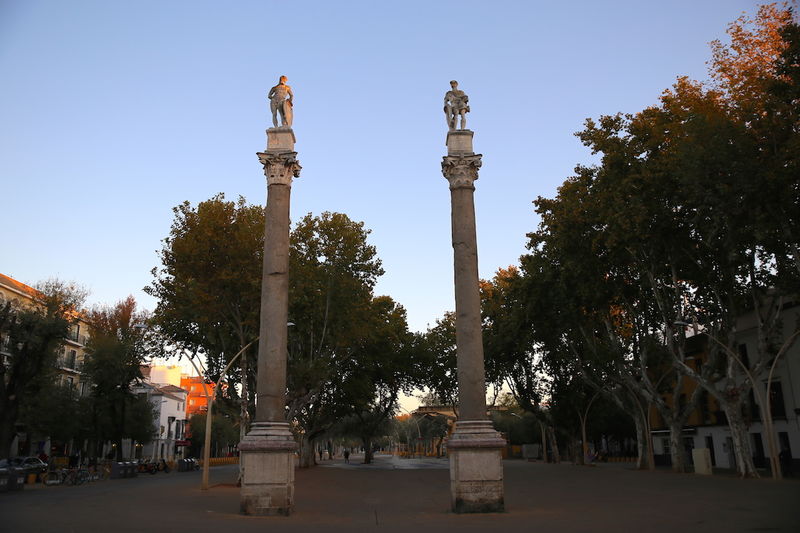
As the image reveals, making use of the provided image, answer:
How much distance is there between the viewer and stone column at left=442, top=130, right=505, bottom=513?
1520cm

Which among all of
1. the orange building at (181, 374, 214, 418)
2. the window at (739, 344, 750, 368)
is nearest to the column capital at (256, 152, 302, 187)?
the window at (739, 344, 750, 368)

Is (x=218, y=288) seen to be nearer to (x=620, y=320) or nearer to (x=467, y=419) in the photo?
(x=467, y=419)

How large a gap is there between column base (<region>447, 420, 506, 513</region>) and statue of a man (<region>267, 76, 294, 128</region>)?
10.2 m

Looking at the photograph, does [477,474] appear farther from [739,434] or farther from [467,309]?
[739,434]

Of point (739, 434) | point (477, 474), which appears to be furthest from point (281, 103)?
point (739, 434)

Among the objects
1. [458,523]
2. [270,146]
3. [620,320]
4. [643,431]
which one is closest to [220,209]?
[270,146]

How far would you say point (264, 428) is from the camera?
1577 cm

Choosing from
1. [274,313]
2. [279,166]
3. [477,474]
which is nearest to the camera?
[477,474]

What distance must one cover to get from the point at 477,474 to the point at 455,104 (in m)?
10.1

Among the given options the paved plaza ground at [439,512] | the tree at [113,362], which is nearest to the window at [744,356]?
the paved plaza ground at [439,512]

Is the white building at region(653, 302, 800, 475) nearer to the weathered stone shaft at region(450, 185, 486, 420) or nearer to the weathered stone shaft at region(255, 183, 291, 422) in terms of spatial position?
the weathered stone shaft at region(450, 185, 486, 420)

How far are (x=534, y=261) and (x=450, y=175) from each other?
1769cm

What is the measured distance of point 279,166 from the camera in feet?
58.7

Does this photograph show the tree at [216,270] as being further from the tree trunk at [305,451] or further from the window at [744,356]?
the window at [744,356]
